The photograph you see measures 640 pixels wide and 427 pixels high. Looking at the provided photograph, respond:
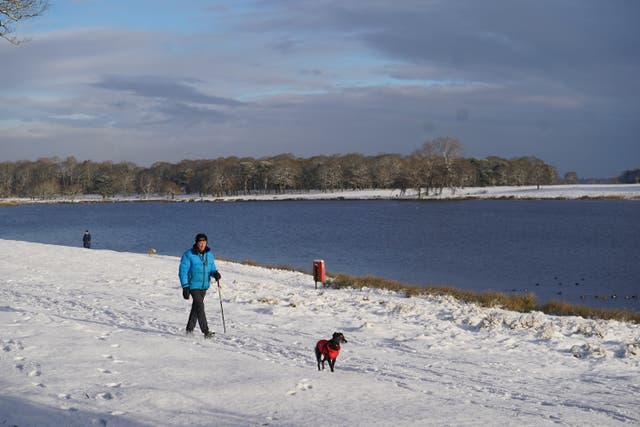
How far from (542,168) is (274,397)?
646 ft

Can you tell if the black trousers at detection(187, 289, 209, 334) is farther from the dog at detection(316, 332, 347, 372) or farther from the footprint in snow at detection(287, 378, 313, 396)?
the footprint in snow at detection(287, 378, 313, 396)

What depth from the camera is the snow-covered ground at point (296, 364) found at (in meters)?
6.76

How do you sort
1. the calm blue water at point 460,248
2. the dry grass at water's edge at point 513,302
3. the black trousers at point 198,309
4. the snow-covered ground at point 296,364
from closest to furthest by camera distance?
the snow-covered ground at point 296,364 < the black trousers at point 198,309 < the dry grass at water's edge at point 513,302 < the calm blue water at point 460,248

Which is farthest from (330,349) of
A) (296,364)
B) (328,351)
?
(296,364)

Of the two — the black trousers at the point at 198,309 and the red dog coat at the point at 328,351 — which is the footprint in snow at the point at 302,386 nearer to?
the red dog coat at the point at 328,351

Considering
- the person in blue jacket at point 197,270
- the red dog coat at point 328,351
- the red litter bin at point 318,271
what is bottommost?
the red litter bin at point 318,271

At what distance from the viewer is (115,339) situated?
1027cm

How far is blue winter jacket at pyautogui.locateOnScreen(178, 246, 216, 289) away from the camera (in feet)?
33.9

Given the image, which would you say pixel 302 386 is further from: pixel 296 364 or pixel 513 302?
pixel 513 302

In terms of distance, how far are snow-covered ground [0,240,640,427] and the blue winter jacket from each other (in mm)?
1084

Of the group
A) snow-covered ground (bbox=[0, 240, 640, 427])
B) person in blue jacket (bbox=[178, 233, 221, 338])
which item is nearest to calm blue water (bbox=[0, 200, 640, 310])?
snow-covered ground (bbox=[0, 240, 640, 427])

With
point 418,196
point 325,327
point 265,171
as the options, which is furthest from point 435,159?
point 325,327

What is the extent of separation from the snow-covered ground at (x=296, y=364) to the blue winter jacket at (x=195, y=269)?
3.56 ft

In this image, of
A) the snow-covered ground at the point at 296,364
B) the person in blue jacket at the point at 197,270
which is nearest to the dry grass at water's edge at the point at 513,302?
the snow-covered ground at the point at 296,364
